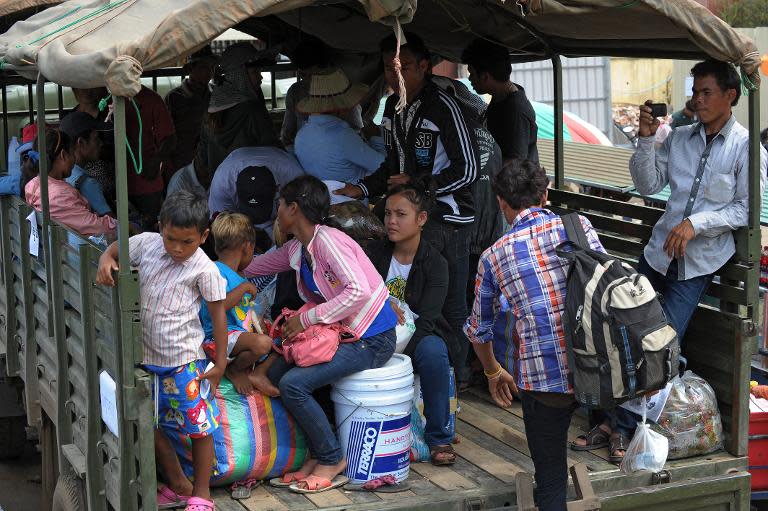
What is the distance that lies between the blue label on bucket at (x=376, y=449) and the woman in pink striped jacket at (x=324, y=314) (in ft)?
0.23

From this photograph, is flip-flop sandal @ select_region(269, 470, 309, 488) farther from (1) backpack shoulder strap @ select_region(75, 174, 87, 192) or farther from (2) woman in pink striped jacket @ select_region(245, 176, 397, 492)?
(1) backpack shoulder strap @ select_region(75, 174, 87, 192)

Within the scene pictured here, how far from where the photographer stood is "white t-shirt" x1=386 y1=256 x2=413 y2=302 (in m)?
4.87

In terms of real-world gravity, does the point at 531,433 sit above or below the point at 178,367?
below

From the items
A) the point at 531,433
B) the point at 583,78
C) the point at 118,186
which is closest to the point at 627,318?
the point at 531,433

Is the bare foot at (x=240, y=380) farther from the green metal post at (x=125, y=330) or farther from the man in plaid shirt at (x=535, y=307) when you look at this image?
the man in plaid shirt at (x=535, y=307)

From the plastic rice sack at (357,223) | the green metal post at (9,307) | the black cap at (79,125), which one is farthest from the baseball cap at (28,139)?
the plastic rice sack at (357,223)

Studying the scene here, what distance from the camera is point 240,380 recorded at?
440 centimetres

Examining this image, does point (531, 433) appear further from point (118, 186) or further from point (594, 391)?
point (118, 186)

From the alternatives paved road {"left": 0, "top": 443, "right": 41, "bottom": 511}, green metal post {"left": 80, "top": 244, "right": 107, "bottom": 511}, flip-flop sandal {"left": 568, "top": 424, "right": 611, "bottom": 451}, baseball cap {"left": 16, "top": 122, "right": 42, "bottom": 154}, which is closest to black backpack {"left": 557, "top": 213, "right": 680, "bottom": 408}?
flip-flop sandal {"left": 568, "top": 424, "right": 611, "bottom": 451}

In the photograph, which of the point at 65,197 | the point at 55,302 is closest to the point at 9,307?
the point at 65,197

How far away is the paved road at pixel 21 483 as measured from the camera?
271 inches

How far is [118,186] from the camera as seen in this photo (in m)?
3.63

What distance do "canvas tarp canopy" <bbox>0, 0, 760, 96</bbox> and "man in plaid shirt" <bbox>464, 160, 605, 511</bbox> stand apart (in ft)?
2.69

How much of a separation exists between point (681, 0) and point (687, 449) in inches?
74.5
